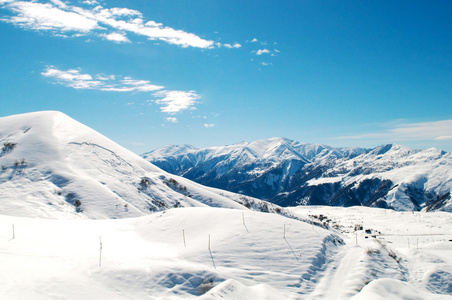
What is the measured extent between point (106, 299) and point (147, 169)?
7317 centimetres

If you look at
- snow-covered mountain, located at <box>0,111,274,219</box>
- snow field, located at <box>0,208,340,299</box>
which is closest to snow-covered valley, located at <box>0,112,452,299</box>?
snow field, located at <box>0,208,340,299</box>

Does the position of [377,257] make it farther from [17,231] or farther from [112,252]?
[17,231]

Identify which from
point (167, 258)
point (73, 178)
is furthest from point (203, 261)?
point (73, 178)

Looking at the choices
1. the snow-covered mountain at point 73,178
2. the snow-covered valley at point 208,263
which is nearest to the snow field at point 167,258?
the snow-covered valley at point 208,263

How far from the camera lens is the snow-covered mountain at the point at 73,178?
45.1 meters

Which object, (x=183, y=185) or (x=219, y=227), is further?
(x=183, y=185)

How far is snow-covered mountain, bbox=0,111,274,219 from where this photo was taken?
148 ft

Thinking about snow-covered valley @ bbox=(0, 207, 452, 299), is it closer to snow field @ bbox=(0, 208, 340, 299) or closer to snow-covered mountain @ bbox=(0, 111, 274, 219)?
snow field @ bbox=(0, 208, 340, 299)

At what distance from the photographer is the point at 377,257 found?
2159cm

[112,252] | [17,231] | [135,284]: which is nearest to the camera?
[135,284]

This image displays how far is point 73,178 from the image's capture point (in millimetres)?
53844

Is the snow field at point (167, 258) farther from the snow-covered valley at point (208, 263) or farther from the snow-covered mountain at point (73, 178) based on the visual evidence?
the snow-covered mountain at point (73, 178)

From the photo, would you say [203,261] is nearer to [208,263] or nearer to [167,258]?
[208,263]

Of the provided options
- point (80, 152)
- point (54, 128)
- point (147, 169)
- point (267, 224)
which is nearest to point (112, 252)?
point (267, 224)
